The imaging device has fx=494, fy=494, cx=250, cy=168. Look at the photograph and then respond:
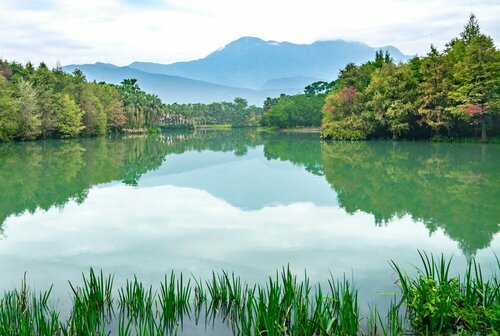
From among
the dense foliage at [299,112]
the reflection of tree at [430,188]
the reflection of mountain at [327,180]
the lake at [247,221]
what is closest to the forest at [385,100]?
the reflection of mountain at [327,180]

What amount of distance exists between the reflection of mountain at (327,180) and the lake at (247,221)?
0.06m

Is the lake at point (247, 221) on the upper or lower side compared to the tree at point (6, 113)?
lower

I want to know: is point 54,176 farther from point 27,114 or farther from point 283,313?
point 27,114

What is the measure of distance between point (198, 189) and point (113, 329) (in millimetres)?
11286

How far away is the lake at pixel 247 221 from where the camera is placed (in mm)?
7477

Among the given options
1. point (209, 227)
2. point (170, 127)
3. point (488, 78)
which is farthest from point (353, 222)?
point (170, 127)

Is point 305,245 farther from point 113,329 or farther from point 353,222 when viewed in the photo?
point 113,329

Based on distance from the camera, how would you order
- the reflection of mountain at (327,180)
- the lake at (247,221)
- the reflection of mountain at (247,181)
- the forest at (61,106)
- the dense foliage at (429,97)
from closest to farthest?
the lake at (247,221) < the reflection of mountain at (327,180) < the reflection of mountain at (247,181) < the dense foliage at (429,97) < the forest at (61,106)

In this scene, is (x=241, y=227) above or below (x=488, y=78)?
below

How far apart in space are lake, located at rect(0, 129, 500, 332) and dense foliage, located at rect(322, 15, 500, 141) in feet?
34.8

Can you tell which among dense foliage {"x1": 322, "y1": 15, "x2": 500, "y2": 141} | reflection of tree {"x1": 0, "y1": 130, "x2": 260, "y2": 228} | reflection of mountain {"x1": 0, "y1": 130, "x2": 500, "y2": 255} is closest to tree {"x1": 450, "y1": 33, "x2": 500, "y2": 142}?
dense foliage {"x1": 322, "y1": 15, "x2": 500, "y2": 141}

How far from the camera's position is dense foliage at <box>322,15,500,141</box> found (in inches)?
1203

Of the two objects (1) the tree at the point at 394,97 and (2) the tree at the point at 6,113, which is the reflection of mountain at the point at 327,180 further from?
(2) the tree at the point at 6,113

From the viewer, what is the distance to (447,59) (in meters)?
34.1
